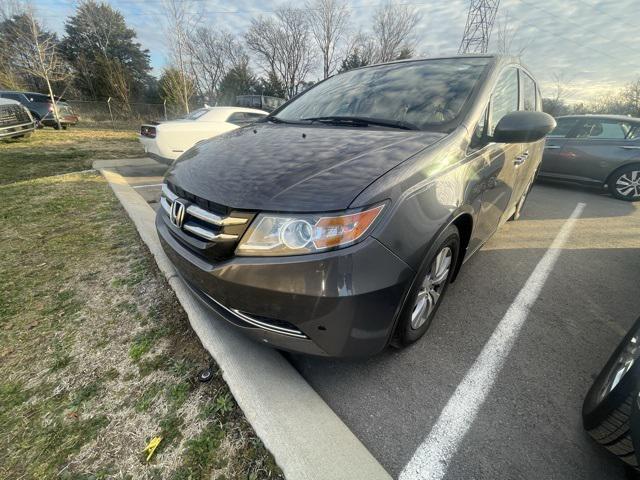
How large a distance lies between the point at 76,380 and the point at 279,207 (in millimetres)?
1434

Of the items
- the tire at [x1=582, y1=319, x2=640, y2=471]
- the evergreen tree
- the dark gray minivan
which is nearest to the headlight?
the dark gray minivan

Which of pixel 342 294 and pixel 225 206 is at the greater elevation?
pixel 225 206

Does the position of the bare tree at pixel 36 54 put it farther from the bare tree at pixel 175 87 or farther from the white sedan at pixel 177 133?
the white sedan at pixel 177 133

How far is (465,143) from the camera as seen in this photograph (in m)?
1.82

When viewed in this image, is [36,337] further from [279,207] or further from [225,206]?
[279,207]

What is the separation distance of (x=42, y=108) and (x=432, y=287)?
1851 centimetres

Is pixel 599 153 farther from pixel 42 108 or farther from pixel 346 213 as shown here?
pixel 42 108

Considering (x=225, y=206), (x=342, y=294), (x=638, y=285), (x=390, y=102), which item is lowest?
(x=638, y=285)

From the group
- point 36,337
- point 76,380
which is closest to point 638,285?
point 76,380

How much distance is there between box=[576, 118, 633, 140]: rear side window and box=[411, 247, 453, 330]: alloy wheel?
243 inches

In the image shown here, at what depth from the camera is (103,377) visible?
1620 mm

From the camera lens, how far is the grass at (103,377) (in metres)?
1.25

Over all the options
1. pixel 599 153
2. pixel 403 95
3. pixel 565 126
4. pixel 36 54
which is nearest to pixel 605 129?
pixel 599 153

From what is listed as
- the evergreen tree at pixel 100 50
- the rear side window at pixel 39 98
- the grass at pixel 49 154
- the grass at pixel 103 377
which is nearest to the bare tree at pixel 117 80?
the evergreen tree at pixel 100 50
